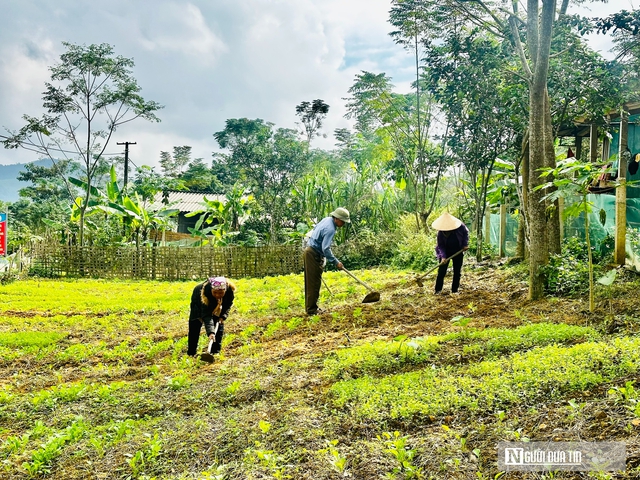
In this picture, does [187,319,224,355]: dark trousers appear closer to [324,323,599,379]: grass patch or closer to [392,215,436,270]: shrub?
[324,323,599,379]: grass patch

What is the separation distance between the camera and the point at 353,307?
8.93 metres

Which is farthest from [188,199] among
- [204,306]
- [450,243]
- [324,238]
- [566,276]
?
[566,276]

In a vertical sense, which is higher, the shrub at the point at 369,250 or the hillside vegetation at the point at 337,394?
the shrub at the point at 369,250

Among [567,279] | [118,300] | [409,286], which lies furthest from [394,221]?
[567,279]

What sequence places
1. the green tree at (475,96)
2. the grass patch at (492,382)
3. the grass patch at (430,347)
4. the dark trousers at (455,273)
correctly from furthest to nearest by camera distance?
the green tree at (475,96), the dark trousers at (455,273), the grass patch at (430,347), the grass patch at (492,382)

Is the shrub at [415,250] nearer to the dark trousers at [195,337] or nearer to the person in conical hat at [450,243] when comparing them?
the person in conical hat at [450,243]

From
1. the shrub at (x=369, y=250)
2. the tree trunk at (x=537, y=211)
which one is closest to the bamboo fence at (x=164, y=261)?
the shrub at (x=369, y=250)

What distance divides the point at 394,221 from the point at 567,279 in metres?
11.8

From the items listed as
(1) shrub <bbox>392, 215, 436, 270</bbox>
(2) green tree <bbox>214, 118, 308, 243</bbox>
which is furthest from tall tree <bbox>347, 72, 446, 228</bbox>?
(2) green tree <bbox>214, 118, 308, 243</bbox>

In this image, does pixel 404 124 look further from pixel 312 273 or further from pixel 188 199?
pixel 188 199

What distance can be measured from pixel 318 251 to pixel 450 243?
2.46 metres

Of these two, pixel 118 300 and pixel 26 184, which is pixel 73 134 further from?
pixel 26 184

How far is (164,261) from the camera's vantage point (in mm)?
17047

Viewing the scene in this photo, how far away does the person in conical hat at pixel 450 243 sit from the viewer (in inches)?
366
